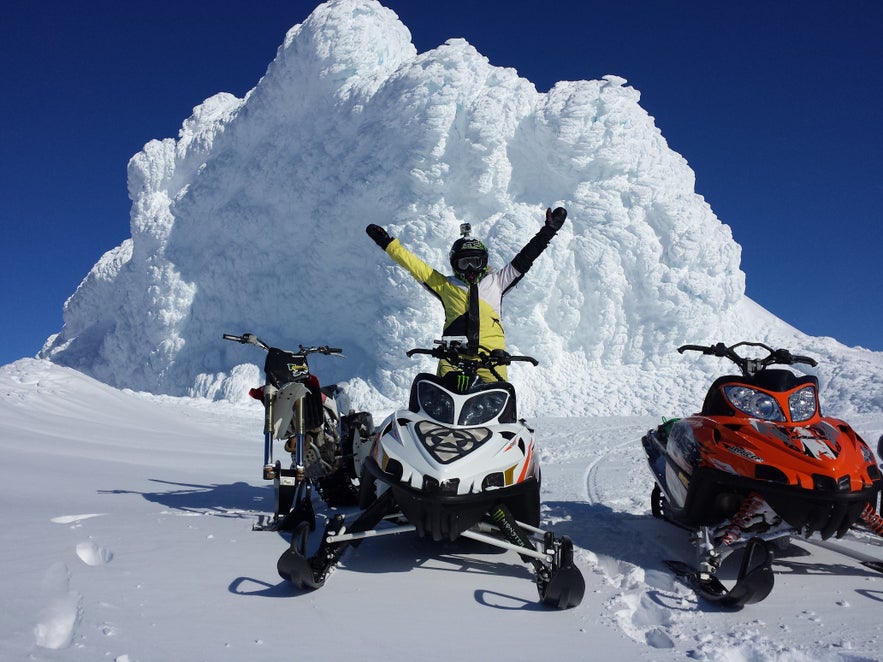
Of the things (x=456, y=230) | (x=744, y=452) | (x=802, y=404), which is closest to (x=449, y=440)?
(x=744, y=452)

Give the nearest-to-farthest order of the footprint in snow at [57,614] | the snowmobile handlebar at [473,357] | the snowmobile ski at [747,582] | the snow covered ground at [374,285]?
the footprint in snow at [57,614], the snowmobile ski at [747,582], the snowmobile handlebar at [473,357], the snow covered ground at [374,285]

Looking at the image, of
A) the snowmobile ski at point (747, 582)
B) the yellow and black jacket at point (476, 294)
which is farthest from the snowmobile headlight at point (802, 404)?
the yellow and black jacket at point (476, 294)

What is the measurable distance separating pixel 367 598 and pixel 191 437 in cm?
720

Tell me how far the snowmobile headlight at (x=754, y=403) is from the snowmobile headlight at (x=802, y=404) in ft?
0.20

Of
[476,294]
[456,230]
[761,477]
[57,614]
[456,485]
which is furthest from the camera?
[456,230]

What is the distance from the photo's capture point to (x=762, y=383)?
274 cm

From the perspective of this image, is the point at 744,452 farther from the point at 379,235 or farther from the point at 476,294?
the point at 379,235

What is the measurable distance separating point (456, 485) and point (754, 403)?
4.76 feet

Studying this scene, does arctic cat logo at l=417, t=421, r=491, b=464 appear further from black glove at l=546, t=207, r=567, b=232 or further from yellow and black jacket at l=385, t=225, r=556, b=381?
black glove at l=546, t=207, r=567, b=232

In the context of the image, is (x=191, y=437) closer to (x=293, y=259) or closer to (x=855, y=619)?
(x=855, y=619)

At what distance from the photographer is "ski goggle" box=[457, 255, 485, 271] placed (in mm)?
3570

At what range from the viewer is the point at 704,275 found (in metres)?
16.1

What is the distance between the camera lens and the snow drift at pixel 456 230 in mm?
16016

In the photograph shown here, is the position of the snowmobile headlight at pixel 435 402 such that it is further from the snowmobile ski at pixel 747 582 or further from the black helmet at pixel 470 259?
the snowmobile ski at pixel 747 582
